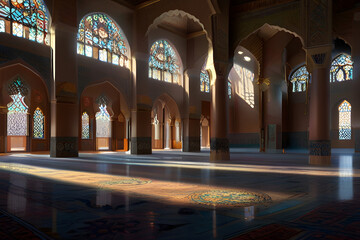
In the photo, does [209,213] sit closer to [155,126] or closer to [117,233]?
[117,233]

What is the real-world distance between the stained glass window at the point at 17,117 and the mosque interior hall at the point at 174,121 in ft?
0.20

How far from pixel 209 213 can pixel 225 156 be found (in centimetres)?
862

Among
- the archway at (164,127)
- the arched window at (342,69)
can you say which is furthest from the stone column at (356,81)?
the archway at (164,127)

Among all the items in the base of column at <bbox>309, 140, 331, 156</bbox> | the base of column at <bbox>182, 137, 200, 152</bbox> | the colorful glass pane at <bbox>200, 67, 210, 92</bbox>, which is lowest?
the base of column at <bbox>182, 137, 200, 152</bbox>

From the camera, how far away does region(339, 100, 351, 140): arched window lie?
22.3 m

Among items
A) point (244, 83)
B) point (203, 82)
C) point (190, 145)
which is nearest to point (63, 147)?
point (190, 145)

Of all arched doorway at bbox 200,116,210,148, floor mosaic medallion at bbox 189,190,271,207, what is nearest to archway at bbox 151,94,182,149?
arched doorway at bbox 200,116,210,148

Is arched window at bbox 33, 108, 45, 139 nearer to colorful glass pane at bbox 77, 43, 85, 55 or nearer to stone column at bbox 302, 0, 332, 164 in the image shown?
colorful glass pane at bbox 77, 43, 85, 55

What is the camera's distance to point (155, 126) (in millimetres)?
24953

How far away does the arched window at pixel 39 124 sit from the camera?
18058mm

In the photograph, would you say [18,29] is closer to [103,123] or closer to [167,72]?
[103,123]

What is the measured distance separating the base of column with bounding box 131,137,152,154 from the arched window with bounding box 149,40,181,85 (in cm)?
513

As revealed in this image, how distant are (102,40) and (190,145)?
8.88 meters

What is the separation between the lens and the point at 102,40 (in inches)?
637
